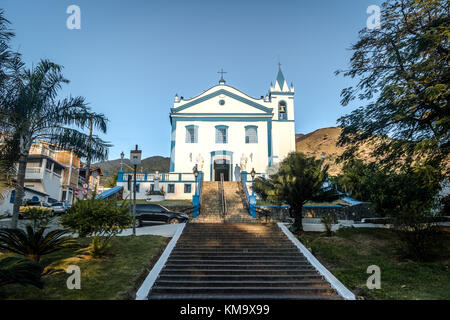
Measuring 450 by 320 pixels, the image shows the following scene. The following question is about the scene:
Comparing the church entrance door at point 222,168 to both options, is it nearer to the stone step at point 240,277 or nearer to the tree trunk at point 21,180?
the tree trunk at point 21,180

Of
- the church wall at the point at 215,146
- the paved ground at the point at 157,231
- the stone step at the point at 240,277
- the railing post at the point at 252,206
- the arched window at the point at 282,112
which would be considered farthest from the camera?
the arched window at the point at 282,112

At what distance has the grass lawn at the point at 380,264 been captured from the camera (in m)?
7.41

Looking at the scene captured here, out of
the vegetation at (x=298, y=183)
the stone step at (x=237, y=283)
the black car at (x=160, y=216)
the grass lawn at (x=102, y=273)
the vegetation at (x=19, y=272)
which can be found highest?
the vegetation at (x=298, y=183)

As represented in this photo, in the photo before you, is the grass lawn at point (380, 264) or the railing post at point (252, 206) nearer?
the grass lawn at point (380, 264)

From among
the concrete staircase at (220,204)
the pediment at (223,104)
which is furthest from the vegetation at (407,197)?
the pediment at (223,104)

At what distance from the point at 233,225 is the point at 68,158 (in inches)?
1252

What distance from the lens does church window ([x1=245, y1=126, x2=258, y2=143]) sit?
2869cm

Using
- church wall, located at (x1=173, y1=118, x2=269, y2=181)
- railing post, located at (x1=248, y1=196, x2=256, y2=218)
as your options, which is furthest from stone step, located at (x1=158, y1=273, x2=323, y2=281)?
church wall, located at (x1=173, y1=118, x2=269, y2=181)

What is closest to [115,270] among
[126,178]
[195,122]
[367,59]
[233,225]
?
[233,225]

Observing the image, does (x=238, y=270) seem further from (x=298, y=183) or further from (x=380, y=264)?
(x=298, y=183)

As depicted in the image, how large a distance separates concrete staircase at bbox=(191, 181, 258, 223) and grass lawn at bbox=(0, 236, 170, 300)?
5.93m

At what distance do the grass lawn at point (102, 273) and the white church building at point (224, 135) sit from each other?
639 inches
